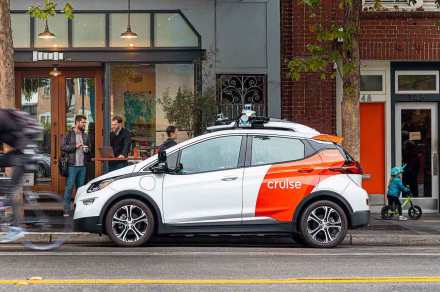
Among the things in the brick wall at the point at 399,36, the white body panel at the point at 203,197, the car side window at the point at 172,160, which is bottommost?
the white body panel at the point at 203,197

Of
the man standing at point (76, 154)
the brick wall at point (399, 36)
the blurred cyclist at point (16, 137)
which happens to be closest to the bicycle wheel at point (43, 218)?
the blurred cyclist at point (16, 137)

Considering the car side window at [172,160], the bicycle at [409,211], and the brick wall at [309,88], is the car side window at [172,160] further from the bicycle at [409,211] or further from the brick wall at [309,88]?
the brick wall at [309,88]

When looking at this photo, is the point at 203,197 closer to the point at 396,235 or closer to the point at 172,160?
the point at 172,160

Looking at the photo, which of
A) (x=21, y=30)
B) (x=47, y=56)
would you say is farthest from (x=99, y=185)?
(x=21, y=30)

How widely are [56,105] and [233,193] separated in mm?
7619

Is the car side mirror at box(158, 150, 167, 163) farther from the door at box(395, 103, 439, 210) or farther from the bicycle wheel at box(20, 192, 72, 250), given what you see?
the door at box(395, 103, 439, 210)

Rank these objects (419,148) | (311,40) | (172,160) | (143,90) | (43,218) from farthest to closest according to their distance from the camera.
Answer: (419,148) < (143,90) < (311,40) < (172,160) < (43,218)

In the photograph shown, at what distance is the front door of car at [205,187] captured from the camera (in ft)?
35.7

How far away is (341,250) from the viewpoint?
1091cm

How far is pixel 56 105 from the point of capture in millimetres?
17203

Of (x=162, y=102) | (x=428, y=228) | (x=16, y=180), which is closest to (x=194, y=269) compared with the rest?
(x=16, y=180)

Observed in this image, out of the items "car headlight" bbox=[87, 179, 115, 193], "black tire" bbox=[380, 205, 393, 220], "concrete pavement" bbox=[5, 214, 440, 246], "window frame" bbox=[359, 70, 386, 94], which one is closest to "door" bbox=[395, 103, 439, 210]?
"window frame" bbox=[359, 70, 386, 94]

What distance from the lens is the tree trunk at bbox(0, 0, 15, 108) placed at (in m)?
12.8

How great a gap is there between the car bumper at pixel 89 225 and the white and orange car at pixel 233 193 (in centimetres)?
1
